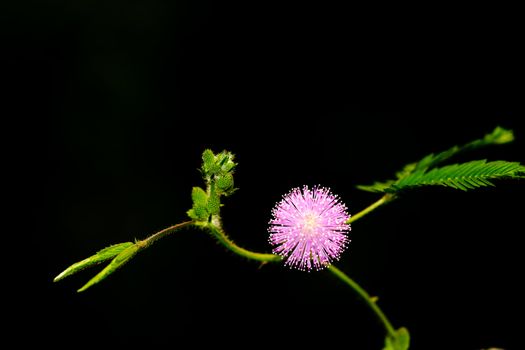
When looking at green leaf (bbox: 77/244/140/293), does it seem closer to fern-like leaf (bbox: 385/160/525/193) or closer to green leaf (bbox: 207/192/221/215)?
green leaf (bbox: 207/192/221/215)

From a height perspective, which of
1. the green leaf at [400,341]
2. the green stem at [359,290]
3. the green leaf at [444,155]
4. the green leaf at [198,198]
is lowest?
the green leaf at [400,341]

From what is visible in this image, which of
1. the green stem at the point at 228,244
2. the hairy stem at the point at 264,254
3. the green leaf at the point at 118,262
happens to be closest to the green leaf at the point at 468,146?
the hairy stem at the point at 264,254

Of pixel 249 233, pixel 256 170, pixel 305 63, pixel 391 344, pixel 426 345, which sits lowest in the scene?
pixel 391 344

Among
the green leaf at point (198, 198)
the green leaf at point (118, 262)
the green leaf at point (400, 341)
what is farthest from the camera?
the green leaf at point (400, 341)

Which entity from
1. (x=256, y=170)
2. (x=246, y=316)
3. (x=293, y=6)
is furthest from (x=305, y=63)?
(x=246, y=316)

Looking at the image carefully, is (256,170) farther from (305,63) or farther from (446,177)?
(446,177)

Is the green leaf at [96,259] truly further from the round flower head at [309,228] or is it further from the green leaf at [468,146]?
the green leaf at [468,146]

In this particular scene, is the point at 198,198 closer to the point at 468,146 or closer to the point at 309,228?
the point at 309,228
